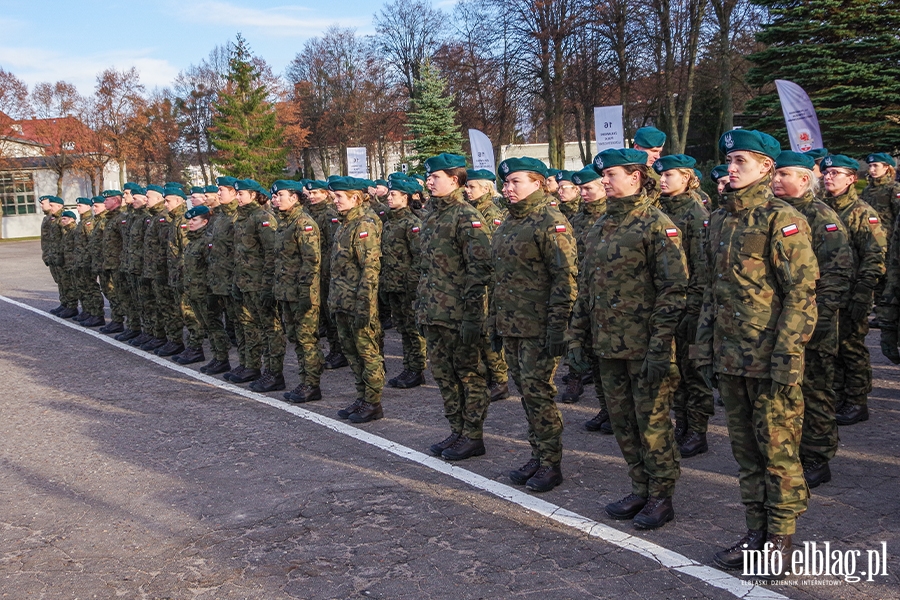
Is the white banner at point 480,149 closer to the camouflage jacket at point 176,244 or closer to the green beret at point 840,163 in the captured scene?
the camouflage jacket at point 176,244

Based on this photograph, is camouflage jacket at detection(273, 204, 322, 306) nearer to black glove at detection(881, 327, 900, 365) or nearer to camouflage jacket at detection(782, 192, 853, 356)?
camouflage jacket at detection(782, 192, 853, 356)

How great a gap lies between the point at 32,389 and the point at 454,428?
19.3ft

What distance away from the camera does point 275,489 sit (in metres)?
5.75

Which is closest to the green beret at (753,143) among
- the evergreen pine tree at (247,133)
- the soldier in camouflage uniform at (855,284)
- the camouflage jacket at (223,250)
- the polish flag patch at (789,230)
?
the polish flag patch at (789,230)

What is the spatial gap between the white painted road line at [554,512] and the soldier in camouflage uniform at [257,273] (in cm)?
58

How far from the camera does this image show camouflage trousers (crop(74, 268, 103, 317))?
47.0 ft

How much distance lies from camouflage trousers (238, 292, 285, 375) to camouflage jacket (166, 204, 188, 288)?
1734 mm

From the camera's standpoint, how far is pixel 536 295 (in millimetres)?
5422

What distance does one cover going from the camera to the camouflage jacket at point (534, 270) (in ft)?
17.3

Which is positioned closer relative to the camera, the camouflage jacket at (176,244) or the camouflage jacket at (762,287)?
the camouflage jacket at (762,287)

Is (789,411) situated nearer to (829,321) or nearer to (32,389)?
(829,321)

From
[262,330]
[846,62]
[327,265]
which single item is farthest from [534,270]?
[846,62]

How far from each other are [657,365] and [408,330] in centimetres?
507

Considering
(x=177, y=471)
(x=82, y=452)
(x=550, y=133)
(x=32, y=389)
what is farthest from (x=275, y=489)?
(x=550, y=133)
